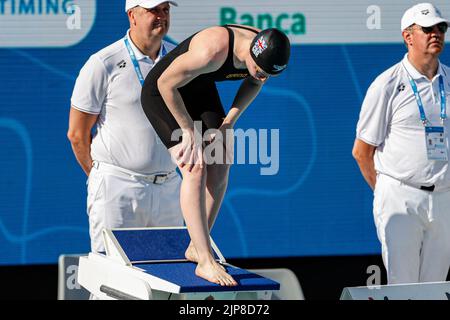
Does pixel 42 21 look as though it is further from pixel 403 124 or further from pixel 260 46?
pixel 260 46

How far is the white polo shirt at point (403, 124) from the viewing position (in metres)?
5.83

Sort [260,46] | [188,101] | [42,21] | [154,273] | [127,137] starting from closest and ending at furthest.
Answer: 1. [260,46]
2. [154,273]
3. [188,101]
4. [127,137]
5. [42,21]

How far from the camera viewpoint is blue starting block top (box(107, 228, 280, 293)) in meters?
4.59

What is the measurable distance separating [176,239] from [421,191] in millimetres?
1429

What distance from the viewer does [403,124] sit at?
589 cm

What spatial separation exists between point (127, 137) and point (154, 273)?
1169mm

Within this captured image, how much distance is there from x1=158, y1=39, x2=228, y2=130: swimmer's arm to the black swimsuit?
0.29ft

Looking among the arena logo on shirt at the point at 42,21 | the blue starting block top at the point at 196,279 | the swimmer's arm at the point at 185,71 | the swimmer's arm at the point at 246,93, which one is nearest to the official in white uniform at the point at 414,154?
the swimmer's arm at the point at 246,93

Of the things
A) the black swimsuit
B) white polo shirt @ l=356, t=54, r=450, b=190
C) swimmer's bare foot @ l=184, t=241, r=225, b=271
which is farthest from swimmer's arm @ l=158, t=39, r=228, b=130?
white polo shirt @ l=356, t=54, r=450, b=190

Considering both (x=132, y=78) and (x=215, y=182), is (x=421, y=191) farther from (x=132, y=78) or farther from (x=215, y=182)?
(x=132, y=78)

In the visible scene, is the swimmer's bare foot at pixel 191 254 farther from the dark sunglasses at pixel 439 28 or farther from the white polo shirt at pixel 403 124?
the dark sunglasses at pixel 439 28

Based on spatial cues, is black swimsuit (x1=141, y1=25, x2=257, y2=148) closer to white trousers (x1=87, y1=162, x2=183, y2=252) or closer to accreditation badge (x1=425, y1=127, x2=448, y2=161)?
white trousers (x1=87, y1=162, x2=183, y2=252)

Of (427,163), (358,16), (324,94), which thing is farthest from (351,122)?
(427,163)

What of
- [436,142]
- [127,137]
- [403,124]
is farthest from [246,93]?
[436,142]
